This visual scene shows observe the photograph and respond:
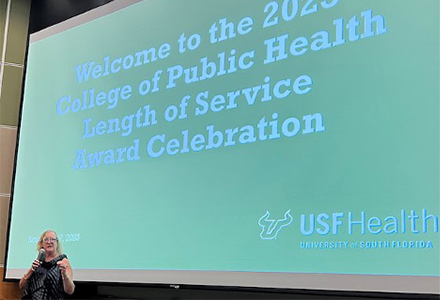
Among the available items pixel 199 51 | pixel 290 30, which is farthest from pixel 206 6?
pixel 290 30

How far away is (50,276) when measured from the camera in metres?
3.29

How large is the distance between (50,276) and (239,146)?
1.19 metres

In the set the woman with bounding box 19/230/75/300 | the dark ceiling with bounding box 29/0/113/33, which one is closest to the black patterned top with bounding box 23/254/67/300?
the woman with bounding box 19/230/75/300

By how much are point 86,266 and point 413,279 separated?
1874 mm

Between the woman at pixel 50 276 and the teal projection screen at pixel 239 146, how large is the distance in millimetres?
191

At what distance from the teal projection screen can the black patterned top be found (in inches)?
7.9

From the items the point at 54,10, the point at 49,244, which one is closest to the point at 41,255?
the point at 49,244

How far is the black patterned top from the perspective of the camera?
327 centimetres

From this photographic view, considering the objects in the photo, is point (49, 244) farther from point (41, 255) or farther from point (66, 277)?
point (66, 277)

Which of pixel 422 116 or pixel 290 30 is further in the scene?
pixel 290 30

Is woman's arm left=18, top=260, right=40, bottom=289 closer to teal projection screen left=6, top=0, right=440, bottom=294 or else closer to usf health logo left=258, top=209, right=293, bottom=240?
teal projection screen left=6, top=0, right=440, bottom=294

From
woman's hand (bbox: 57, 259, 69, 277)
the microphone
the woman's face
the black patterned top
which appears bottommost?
the black patterned top

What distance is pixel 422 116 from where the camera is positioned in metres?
2.27

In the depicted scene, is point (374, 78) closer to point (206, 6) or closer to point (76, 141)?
point (206, 6)
